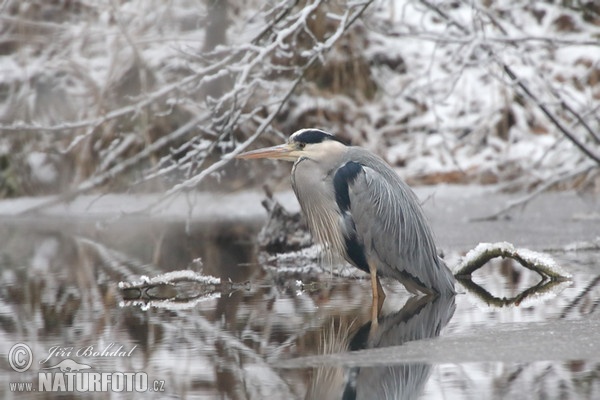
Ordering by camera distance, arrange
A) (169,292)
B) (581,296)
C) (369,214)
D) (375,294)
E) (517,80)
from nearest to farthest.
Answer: (581,296)
(375,294)
(369,214)
(169,292)
(517,80)

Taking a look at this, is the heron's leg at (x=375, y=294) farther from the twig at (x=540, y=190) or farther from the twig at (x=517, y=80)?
the twig at (x=540, y=190)

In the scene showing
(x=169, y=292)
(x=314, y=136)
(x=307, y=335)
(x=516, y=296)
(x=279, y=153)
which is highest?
(x=314, y=136)

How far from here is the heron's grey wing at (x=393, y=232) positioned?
601 centimetres

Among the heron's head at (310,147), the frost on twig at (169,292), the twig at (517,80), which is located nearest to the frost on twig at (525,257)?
the heron's head at (310,147)

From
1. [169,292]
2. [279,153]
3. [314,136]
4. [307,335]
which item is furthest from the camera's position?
[169,292]

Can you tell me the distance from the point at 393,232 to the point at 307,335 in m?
1.35

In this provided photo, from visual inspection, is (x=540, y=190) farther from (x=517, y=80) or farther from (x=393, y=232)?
(x=393, y=232)

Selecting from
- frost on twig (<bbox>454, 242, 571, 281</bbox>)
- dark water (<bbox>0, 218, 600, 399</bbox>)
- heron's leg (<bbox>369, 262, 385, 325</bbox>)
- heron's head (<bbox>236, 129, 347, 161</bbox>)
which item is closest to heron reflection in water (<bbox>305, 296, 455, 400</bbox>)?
dark water (<bbox>0, 218, 600, 399</bbox>)

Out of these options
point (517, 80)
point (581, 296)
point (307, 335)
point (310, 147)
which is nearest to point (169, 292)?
point (310, 147)

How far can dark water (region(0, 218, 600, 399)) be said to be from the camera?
3.86m

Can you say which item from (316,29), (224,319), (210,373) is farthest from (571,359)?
(316,29)

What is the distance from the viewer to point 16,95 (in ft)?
43.4

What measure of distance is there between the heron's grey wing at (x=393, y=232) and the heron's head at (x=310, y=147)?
0.24 metres

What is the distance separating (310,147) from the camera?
627cm
